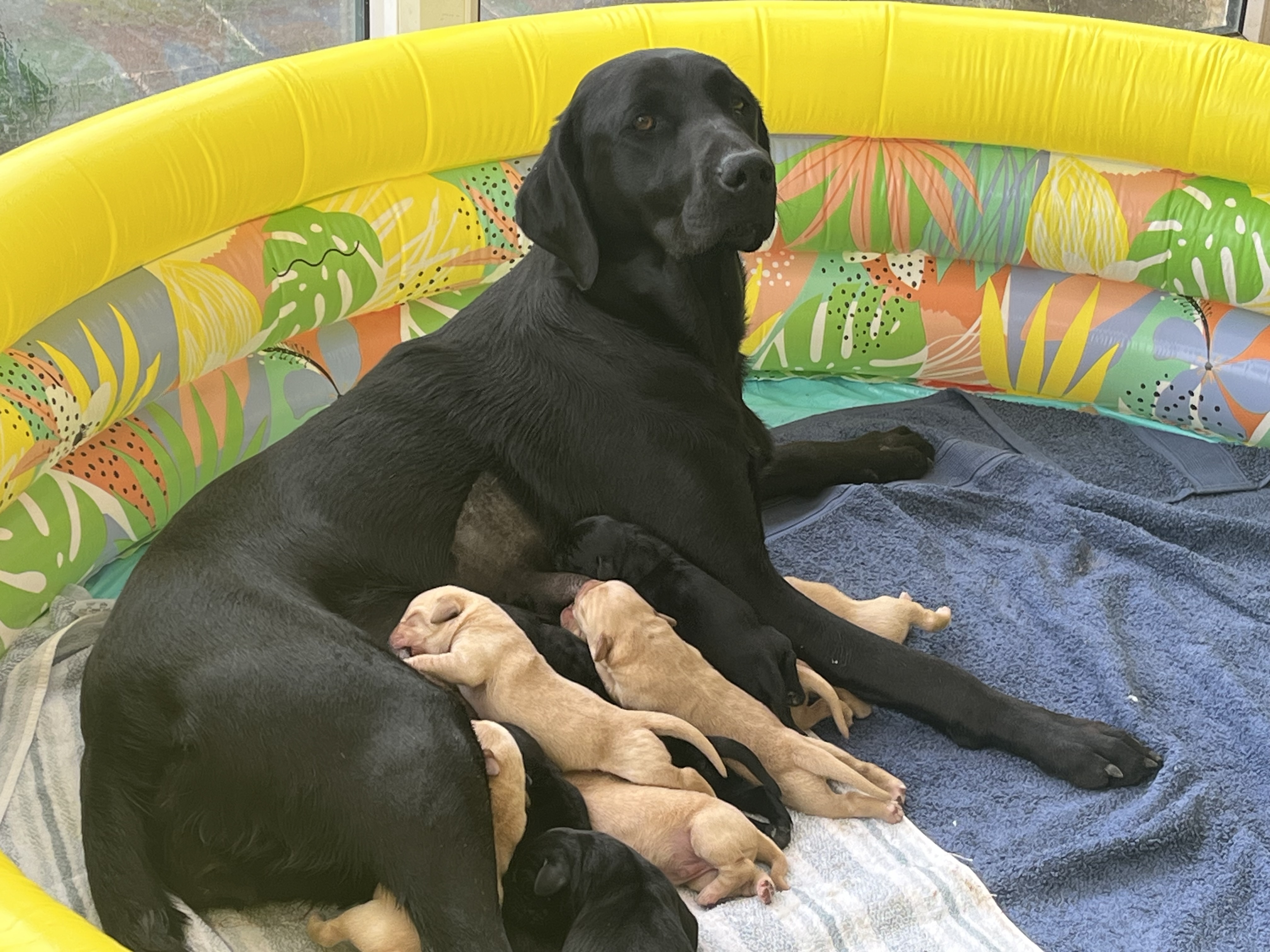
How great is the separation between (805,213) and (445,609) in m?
1.64

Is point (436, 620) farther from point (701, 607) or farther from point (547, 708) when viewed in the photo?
point (701, 607)

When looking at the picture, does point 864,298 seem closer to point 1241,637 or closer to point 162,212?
point 1241,637

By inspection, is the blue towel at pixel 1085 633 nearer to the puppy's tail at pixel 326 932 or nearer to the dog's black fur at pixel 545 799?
the dog's black fur at pixel 545 799

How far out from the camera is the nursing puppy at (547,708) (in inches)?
72.5

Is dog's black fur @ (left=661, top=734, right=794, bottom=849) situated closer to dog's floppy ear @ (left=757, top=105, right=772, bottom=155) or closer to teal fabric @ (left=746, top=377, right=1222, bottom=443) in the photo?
dog's floppy ear @ (left=757, top=105, right=772, bottom=155)

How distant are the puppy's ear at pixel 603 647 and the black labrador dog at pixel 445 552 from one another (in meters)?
0.25

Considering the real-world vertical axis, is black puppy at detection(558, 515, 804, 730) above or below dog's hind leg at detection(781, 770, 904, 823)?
above

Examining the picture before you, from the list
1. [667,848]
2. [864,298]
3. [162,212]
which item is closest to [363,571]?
[667,848]

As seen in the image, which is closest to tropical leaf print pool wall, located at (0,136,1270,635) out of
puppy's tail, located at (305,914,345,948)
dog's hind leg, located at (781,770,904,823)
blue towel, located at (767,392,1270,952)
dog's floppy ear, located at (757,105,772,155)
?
blue towel, located at (767,392,1270,952)

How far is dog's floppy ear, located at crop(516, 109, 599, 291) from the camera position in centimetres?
214

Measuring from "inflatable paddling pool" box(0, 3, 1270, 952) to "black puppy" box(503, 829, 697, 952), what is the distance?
1.20m

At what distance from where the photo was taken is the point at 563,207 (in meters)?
2.14

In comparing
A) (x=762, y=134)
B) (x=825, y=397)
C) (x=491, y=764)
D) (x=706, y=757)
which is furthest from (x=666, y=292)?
(x=825, y=397)

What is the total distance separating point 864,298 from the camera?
3258mm
